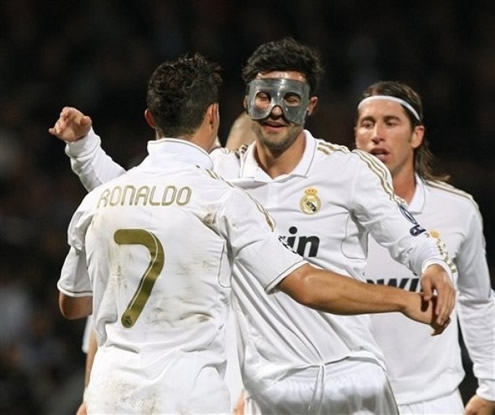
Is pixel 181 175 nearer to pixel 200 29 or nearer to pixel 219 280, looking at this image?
pixel 219 280

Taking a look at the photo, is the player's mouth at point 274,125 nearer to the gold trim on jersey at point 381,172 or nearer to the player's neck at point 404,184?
the gold trim on jersey at point 381,172

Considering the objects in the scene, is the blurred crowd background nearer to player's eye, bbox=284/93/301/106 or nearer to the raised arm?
the raised arm

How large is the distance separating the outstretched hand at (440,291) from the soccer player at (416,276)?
1.19m

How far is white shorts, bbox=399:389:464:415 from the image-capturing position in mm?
5336

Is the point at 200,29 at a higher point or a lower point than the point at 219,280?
higher

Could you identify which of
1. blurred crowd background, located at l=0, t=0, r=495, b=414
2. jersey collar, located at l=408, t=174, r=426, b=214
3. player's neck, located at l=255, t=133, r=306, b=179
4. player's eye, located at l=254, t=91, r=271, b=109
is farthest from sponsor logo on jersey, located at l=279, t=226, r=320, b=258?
blurred crowd background, located at l=0, t=0, r=495, b=414

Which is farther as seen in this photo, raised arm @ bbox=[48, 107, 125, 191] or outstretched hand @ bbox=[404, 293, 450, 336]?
raised arm @ bbox=[48, 107, 125, 191]

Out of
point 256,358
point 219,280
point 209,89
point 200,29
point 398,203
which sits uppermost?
point 200,29

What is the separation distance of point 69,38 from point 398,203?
278 inches

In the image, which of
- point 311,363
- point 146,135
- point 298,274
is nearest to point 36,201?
point 146,135

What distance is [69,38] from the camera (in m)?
11.3

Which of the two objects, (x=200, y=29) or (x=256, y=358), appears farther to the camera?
(x=200, y=29)

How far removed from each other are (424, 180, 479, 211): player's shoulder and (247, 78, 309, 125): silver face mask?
1.01 m

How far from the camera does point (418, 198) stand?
18.4ft
